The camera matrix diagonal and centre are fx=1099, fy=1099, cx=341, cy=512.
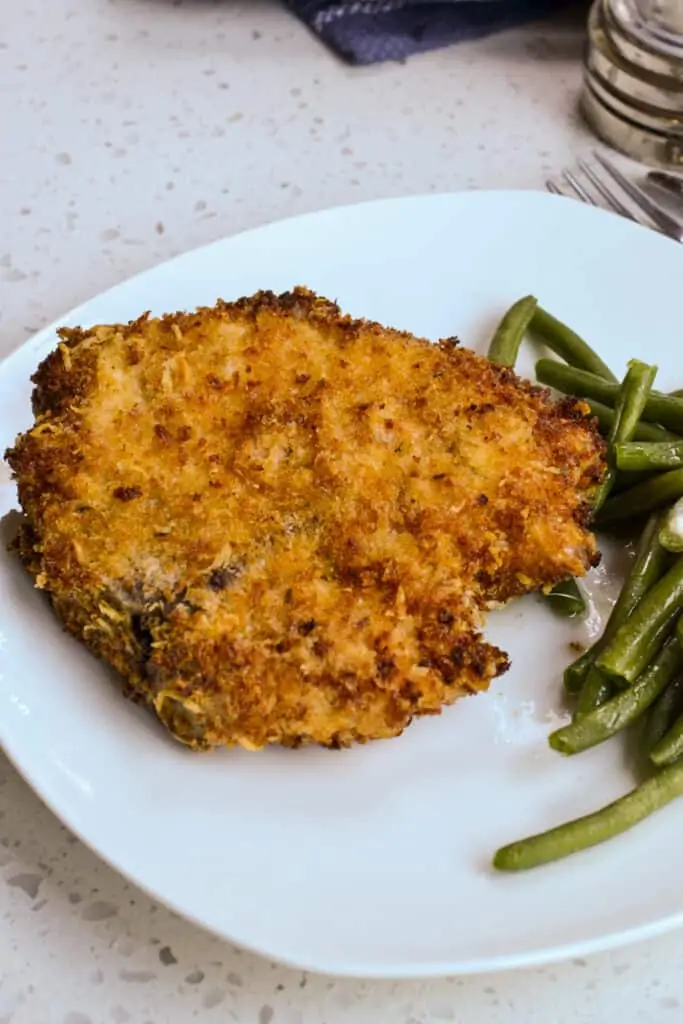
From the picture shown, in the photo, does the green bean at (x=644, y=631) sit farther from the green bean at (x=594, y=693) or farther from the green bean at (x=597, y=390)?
the green bean at (x=597, y=390)

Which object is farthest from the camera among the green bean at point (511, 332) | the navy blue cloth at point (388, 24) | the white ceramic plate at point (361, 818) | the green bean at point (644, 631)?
the navy blue cloth at point (388, 24)

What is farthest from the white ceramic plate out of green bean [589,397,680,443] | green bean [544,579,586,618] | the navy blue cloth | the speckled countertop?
the navy blue cloth

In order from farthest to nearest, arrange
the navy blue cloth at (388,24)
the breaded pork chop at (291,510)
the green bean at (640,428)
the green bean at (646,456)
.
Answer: the navy blue cloth at (388,24)
the green bean at (640,428)
the green bean at (646,456)
the breaded pork chop at (291,510)

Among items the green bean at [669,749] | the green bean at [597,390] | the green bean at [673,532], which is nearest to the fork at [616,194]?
the green bean at [597,390]

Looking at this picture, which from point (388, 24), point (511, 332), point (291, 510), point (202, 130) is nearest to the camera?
point (291, 510)

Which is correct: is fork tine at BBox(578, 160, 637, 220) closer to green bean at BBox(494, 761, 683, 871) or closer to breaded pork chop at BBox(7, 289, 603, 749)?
breaded pork chop at BBox(7, 289, 603, 749)

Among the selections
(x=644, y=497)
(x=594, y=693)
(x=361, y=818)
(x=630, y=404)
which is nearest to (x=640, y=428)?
(x=630, y=404)

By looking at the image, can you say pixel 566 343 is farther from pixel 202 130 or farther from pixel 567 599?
pixel 202 130
